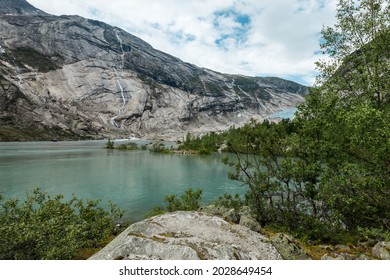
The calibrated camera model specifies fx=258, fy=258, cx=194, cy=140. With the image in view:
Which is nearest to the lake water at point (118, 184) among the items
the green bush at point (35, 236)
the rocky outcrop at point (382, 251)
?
the green bush at point (35, 236)

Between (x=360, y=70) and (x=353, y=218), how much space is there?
10287 mm

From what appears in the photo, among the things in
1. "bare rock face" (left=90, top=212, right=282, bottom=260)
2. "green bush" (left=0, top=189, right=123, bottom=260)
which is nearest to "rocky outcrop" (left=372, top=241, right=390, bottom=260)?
"bare rock face" (left=90, top=212, right=282, bottom=260)

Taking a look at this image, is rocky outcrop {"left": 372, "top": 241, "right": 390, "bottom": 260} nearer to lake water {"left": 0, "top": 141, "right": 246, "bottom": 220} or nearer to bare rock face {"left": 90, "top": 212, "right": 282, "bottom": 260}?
bare rock face {"left": 90, "top": 212, "right": 282, "bottom": 260}

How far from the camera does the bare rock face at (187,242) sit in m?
8.30

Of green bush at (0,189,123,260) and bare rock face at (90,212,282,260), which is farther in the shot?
green bush at (0,189,123,260)

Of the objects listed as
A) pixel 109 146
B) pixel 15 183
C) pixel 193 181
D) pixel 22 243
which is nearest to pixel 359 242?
pixel 22 243

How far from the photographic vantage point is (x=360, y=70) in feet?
51.4

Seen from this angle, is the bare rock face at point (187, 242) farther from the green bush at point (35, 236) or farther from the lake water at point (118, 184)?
the lake water at point (118, 184)

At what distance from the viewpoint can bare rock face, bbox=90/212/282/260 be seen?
8297mm

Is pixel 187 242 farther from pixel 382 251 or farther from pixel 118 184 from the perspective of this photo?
pixel 118 184

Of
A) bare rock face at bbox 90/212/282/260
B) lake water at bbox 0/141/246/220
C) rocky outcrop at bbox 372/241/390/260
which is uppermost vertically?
bare rock face at bbox 90/212/282/260

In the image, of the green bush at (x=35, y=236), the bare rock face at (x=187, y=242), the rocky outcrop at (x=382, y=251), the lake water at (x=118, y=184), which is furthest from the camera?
the lake water at (x=118, y=184)

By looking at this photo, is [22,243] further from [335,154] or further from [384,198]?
[384,198]
